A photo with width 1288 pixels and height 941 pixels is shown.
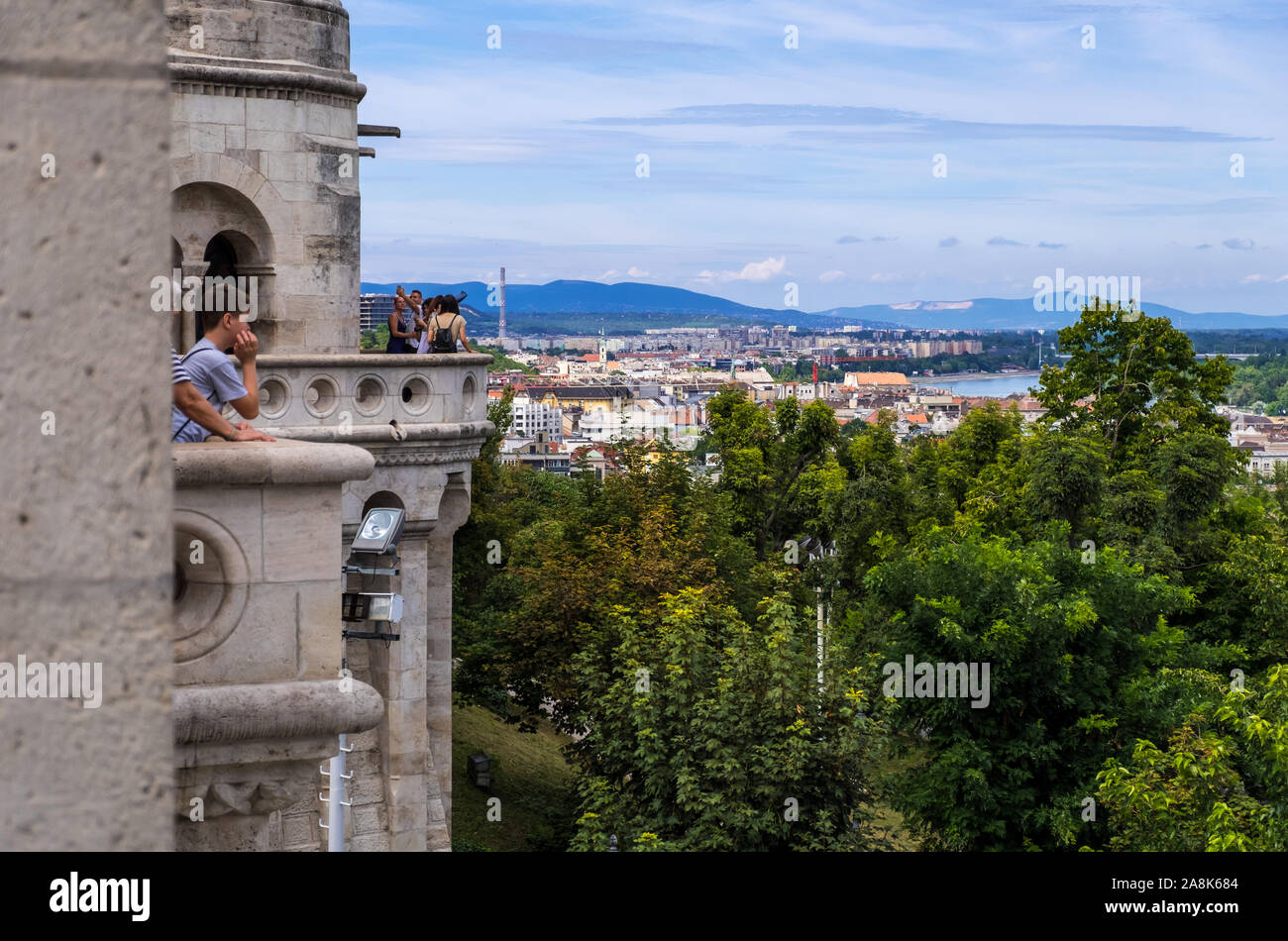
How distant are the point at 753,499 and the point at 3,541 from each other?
4081 centimetres

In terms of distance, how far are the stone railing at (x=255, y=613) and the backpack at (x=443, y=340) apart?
1060cm

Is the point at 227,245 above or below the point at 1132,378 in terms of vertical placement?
above

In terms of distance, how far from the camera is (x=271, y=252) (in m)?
14.9

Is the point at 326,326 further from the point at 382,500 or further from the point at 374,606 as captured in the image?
the point at 374,606

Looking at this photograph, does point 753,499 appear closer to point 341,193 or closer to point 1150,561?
point 1150,561

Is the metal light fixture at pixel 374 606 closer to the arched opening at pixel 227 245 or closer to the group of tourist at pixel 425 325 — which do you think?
the arched opening at pixel 227 245

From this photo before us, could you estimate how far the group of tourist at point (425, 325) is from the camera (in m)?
16.4

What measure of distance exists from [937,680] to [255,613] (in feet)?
61.4

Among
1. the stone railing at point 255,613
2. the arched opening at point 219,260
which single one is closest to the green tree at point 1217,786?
the arched opening at point 219,260
